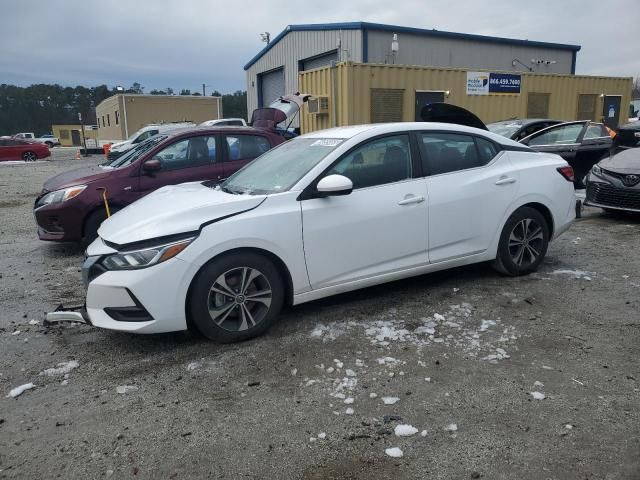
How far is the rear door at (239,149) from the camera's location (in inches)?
285

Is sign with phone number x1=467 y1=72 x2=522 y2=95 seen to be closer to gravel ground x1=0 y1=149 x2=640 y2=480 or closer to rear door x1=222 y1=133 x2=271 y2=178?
rear door x1=222 y1=133 x2=271 y2=178

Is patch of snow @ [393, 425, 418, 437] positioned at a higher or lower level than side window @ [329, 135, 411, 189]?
lower

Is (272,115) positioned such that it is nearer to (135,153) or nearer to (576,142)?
(135,153)

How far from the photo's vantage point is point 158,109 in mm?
43281

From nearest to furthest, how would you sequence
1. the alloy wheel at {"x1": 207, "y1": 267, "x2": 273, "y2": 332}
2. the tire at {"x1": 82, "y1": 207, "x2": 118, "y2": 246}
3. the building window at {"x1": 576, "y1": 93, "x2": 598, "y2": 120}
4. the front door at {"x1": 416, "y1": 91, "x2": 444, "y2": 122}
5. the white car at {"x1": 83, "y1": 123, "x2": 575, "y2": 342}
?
the white car at {"x1": 83, "y1": 123, "x2": 575, "y2": 342}
the alloy wheel at {"x1": 207, "y1": 267, "x2": 273, "y2": 332}
the tire at {"x1": 82, "y1": 207, "x2": 118, "y2": 246}
the front door at {"x1": 416, "y1": 91, "x2": 444, "y2": 122}
the building window at {"x1": 576, "y1": 93, "x2": 598, "y2": 120}

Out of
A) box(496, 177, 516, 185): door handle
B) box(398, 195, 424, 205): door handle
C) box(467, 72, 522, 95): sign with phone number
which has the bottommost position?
box(398, 195, 424, 205): door handle

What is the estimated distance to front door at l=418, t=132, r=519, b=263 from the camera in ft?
15.3

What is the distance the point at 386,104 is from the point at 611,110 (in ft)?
33.8

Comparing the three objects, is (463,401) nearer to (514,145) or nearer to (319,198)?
(319,198)

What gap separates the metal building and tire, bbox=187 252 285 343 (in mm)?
15352

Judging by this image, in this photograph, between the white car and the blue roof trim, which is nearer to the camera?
the white car

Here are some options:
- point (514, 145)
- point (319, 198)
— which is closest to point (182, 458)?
point (319, 198)

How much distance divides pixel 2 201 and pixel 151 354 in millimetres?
10848

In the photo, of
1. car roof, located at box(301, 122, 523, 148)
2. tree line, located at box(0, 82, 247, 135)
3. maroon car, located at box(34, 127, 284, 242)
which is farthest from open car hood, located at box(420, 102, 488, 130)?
tree line, located at box(0, 82, 247, 135)
